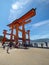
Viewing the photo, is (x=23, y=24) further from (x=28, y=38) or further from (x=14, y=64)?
(x=14, y=64)

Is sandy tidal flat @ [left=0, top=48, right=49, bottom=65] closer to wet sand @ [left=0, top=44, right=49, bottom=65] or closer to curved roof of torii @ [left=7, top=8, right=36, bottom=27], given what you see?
wet sand @ [left=0, top=44, right=49, bottom=65]

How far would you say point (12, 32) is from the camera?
32406 millimetres

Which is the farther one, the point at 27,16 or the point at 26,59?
the point at 27,16

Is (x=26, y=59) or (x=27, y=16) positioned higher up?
(x=27, y=16)

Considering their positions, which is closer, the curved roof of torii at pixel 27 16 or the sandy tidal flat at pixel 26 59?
the sandy tidal flat at pixel 26 59

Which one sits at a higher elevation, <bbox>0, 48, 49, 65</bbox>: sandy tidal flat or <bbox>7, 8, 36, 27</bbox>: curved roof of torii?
<bbox>7, 8, 36, 27</bbox>: curved roof of torii

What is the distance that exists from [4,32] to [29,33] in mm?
7558

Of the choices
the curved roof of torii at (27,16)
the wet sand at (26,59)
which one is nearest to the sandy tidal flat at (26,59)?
the wet sand at (26,59)

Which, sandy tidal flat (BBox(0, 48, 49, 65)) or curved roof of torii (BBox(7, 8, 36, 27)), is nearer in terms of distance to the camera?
sandy tidal flat (BBox(0, 48, 49, 65))

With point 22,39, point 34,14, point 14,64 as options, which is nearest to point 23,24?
point 22,39

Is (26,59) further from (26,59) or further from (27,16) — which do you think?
(27,16)

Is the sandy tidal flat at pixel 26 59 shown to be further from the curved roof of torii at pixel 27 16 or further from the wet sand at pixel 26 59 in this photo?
the curved roof of torii at pixel 27 16

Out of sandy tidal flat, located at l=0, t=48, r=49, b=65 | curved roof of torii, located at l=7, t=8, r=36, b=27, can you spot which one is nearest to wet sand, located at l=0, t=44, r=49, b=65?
sandy tidal flat, located at l=0, t=48, r=49, b=65

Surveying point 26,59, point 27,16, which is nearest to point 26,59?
point 26,59
